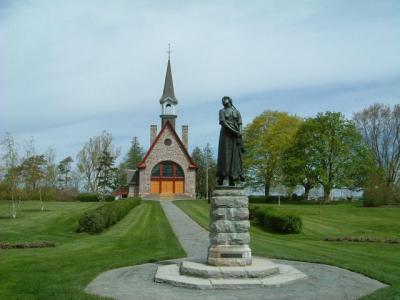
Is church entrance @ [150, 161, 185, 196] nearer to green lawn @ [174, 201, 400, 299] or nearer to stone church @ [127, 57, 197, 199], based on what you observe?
stone church @ [127, 57, 197, 199]

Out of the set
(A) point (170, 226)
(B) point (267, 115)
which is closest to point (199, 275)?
(A) point (170, 226)

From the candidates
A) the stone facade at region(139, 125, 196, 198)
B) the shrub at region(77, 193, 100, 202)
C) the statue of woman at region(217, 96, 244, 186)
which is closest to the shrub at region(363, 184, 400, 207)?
the stone facade at region(139, 125, 196, 198)

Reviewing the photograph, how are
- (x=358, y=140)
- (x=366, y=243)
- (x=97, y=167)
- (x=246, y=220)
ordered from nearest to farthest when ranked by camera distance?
(x=246, y=220)
(x=366, y=243)
(x=358, y=140)
(x=97, y=167)

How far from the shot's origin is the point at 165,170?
5744 centimetres

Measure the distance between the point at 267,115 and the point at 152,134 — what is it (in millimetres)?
14759

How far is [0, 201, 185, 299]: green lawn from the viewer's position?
9414mm

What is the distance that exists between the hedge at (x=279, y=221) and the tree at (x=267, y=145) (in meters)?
29.8

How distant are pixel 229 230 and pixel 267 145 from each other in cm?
4717

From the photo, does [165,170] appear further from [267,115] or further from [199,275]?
[199,275]

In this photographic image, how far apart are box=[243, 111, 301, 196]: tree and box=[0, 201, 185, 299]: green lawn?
3186cm

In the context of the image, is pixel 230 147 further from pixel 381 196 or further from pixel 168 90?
pixel 168 90

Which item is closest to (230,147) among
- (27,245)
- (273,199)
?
(27,245)

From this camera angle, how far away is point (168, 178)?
57344 mm

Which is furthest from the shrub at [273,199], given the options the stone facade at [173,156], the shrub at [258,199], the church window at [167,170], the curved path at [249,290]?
the curved path at [249,290]
